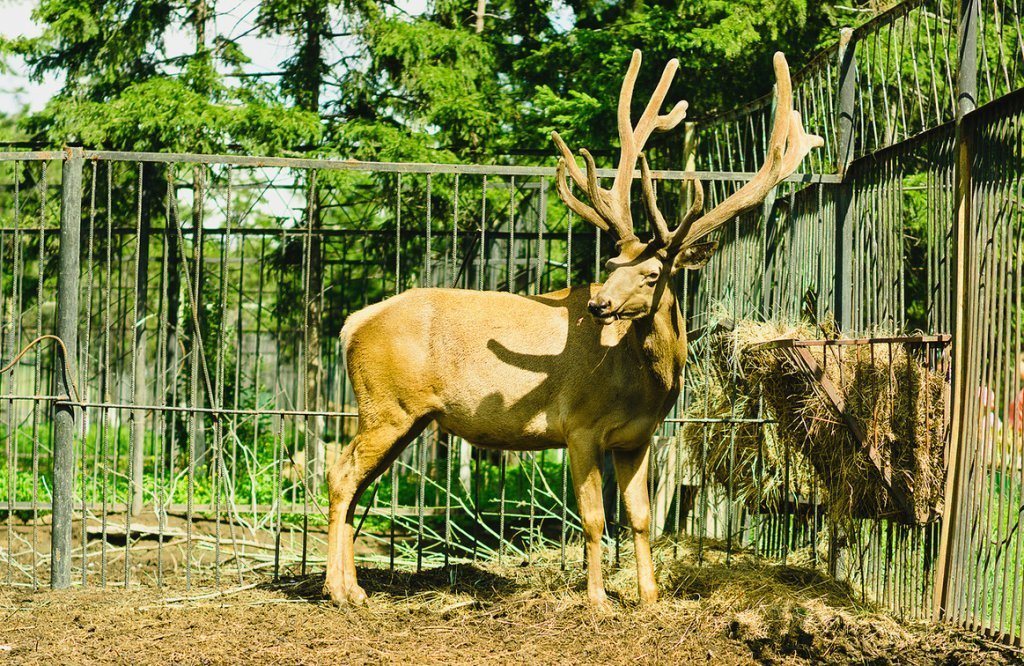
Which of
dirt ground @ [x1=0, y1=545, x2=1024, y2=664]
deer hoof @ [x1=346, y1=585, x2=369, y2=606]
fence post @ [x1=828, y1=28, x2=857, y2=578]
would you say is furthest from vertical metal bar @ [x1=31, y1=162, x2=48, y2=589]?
fence post @ [x1=828, y1=28, x2=857, y2=578]

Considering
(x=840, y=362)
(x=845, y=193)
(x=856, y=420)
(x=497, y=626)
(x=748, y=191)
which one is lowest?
(x=497, y=626)

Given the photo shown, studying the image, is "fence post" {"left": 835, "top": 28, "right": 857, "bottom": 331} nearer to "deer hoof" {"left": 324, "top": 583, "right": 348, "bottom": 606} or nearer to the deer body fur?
the deer body fur

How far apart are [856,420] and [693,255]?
1.25 m

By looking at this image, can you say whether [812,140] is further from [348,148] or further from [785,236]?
[348,148]

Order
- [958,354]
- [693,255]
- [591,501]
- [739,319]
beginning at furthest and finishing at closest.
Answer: [739,319]
[591,501]
[693,255]
[958,354]

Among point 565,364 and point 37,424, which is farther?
point 37,424

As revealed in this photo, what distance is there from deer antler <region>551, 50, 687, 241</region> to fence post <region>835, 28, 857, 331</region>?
3.78ft

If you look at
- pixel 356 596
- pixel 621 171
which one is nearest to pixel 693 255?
pixel 621 171

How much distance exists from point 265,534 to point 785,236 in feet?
18.2

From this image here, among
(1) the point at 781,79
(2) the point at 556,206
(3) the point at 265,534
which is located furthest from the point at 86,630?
(2) the point at 556,206

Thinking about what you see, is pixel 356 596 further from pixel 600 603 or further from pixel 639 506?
pixel 639 506

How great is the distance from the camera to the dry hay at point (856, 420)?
558 centimetres

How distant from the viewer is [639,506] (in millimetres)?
6527

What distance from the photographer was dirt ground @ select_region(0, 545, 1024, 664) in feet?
17.8
